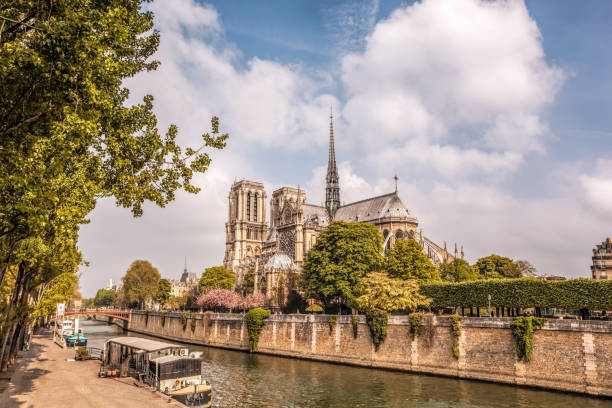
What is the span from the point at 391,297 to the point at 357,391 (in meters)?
15.6

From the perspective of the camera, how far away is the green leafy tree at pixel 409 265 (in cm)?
5881

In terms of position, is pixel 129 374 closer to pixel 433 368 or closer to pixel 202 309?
pixel 433 368

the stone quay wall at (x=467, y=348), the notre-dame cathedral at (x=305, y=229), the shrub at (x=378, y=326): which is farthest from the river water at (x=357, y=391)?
the notre-dame cathedral at (x=305, y=229)

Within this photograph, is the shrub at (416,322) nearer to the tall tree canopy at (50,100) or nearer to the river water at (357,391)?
the river water at (357,391)

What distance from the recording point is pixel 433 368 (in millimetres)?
37906

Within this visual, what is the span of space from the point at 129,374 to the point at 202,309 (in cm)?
5119

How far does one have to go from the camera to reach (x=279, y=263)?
263 feet

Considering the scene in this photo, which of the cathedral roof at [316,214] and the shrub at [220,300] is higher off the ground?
the cathedral roof at [316,214]

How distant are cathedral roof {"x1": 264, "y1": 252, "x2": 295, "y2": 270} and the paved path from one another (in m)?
46.4

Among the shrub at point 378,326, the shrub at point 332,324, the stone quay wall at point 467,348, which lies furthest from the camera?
the shrub at point 332,324

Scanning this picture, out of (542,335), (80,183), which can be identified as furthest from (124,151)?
(542,335)

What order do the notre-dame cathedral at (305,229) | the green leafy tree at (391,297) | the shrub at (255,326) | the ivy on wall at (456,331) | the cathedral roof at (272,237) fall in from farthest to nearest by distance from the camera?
the cathedral roof at (272,237) → the notre-dame cathedral at (305,229) → the shrub at (255,326) → the green leafy tree at (391,297) → the ivy on wall at (456,331)

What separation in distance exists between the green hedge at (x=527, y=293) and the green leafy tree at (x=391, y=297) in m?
1.47

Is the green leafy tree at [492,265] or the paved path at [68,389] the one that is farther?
the green leafy tree at [492,265]
